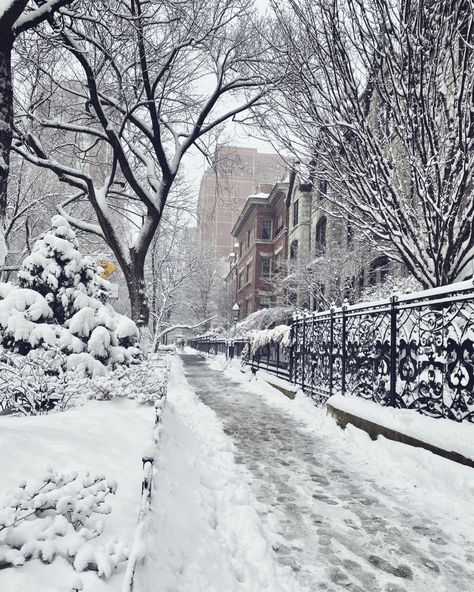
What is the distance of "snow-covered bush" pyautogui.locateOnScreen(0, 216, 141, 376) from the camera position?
679 cm

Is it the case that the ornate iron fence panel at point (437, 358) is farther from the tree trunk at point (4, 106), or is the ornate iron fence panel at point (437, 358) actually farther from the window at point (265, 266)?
the window at point (265, 266)

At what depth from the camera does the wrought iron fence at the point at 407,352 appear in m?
4.40

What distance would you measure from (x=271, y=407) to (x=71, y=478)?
7.37 meters

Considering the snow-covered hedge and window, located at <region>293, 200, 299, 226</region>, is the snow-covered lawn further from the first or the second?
window, located at <region>293, 200, 299, 226</region>

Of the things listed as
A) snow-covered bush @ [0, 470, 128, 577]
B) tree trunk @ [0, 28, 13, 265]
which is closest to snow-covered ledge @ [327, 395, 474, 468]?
snow-covered bush @ [0, 470, 128, 577]

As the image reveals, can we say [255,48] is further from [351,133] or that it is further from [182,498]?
[182,498]

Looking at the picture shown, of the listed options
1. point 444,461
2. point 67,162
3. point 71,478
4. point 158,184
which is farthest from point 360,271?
point 71,478

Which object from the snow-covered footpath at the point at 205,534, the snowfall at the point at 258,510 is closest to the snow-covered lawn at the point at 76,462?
the snowfall at the point at 258,510

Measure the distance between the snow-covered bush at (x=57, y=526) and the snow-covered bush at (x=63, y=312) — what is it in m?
4.71

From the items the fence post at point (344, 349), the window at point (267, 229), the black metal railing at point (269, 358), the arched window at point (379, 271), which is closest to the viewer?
the fence post at point (344, 349)

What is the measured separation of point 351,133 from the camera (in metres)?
7.00

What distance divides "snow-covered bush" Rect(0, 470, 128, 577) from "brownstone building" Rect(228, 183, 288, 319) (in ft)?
107

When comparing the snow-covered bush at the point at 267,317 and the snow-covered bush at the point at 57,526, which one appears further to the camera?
the snow-covered bush at the point at 267,317

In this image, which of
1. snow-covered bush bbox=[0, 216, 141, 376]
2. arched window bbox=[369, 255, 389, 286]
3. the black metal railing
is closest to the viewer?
snow-covered bush bbox=[0, 216, 141, 376]
